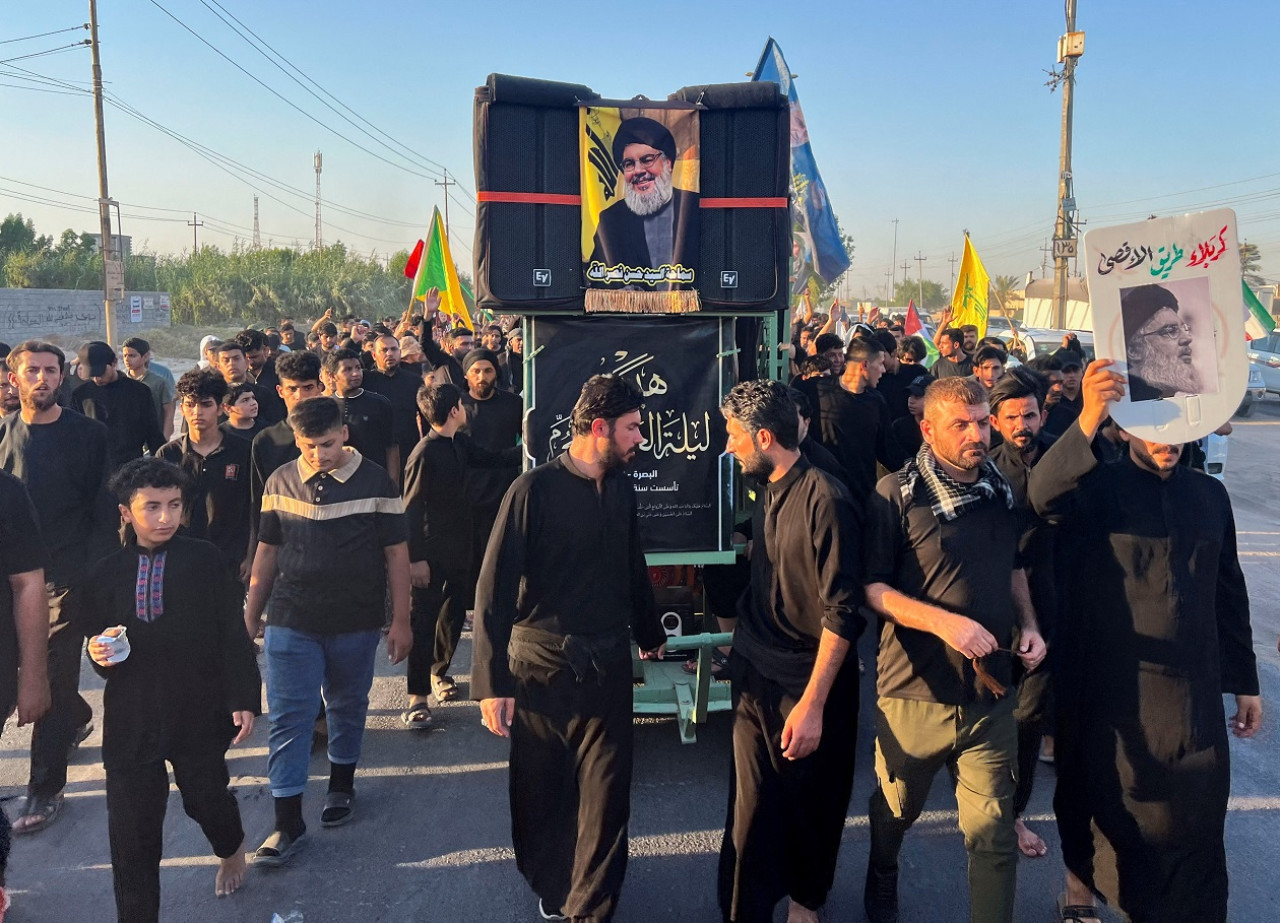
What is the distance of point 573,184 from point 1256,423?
64.5ft

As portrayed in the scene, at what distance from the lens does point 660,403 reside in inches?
192

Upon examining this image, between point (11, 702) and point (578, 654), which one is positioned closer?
point (578, 654)

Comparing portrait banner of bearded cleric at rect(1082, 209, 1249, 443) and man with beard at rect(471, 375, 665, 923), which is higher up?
portrait banner of bearded cleric at rect(1082, 209, 1249, 443)

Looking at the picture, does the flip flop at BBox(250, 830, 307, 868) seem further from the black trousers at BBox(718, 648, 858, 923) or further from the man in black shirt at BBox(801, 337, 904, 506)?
the man in black shirt at BBox(801, 337, 904, 506)

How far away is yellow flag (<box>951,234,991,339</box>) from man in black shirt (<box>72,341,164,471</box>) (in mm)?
9677

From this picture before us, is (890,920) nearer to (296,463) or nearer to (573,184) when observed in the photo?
(296,463)

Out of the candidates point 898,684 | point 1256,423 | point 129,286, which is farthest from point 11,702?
point 129,286

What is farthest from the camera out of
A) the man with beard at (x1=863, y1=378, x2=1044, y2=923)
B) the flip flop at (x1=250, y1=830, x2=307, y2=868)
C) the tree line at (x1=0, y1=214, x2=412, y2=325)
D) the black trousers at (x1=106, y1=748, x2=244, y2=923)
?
the tree line at (x1=0, y1=214, x2=412, y2=325)

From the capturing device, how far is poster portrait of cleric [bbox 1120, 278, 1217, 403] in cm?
273

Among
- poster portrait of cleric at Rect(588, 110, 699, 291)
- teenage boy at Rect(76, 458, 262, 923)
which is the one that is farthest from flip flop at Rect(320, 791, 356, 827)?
poster portrait of cleric at Rect(588, 110, 699, 291)

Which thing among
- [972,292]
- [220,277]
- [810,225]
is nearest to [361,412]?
[810,225]

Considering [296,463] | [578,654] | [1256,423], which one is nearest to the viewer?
[578,654]

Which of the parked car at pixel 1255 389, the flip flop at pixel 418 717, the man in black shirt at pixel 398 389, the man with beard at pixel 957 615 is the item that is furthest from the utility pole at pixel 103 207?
the parked car at pixel 1255 389

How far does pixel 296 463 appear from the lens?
405 cm
